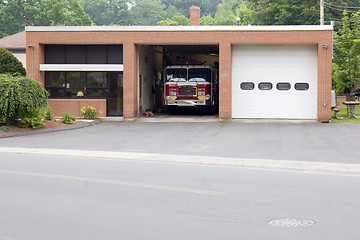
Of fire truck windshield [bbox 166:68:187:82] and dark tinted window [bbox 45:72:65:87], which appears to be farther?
fire truck windshield [bbox 166:68:187:82]

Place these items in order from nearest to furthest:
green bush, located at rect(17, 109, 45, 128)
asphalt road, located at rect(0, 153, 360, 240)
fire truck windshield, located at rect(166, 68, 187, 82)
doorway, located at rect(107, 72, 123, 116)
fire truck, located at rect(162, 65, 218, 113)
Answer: asphalt road, located at rect(0, 153, 360, 240)
green bush, located at rect(17, 109, 45, 128)
doorway, located at rect(107, 72, 123, 116)
fire truck, located at rect(162, 65, 218, 113)
fire truck windshield, located at rect(166, 68, 187, 82)

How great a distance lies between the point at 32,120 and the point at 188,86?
10.4 meters

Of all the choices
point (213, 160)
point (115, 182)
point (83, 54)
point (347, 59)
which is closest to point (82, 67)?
point (83, 54)

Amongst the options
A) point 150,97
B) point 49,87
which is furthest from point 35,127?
point 150,97

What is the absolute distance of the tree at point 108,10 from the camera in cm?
12306

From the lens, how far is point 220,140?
70.9ft

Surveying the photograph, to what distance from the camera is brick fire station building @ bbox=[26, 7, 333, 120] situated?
28891 millimetres

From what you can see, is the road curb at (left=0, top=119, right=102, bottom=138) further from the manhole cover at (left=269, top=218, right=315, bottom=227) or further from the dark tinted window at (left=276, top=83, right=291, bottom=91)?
the manhole cover at (left=269, top=218, right=315, bottom=227)

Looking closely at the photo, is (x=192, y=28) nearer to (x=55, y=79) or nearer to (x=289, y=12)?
(x=55, y=79)

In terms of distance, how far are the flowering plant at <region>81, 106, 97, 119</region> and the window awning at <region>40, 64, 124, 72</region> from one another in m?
1.99

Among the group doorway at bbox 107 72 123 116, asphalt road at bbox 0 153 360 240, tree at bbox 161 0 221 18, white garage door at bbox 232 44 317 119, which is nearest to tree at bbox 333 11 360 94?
white garage door at bbox 232 44 317 119

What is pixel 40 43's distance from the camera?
3048 centimetres

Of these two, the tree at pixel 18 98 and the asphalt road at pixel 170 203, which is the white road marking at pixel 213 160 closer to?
the asphalt road at pixel 170 203

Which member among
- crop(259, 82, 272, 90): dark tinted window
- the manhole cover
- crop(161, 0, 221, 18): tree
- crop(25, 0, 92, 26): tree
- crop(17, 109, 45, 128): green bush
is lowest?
the manhole cover
